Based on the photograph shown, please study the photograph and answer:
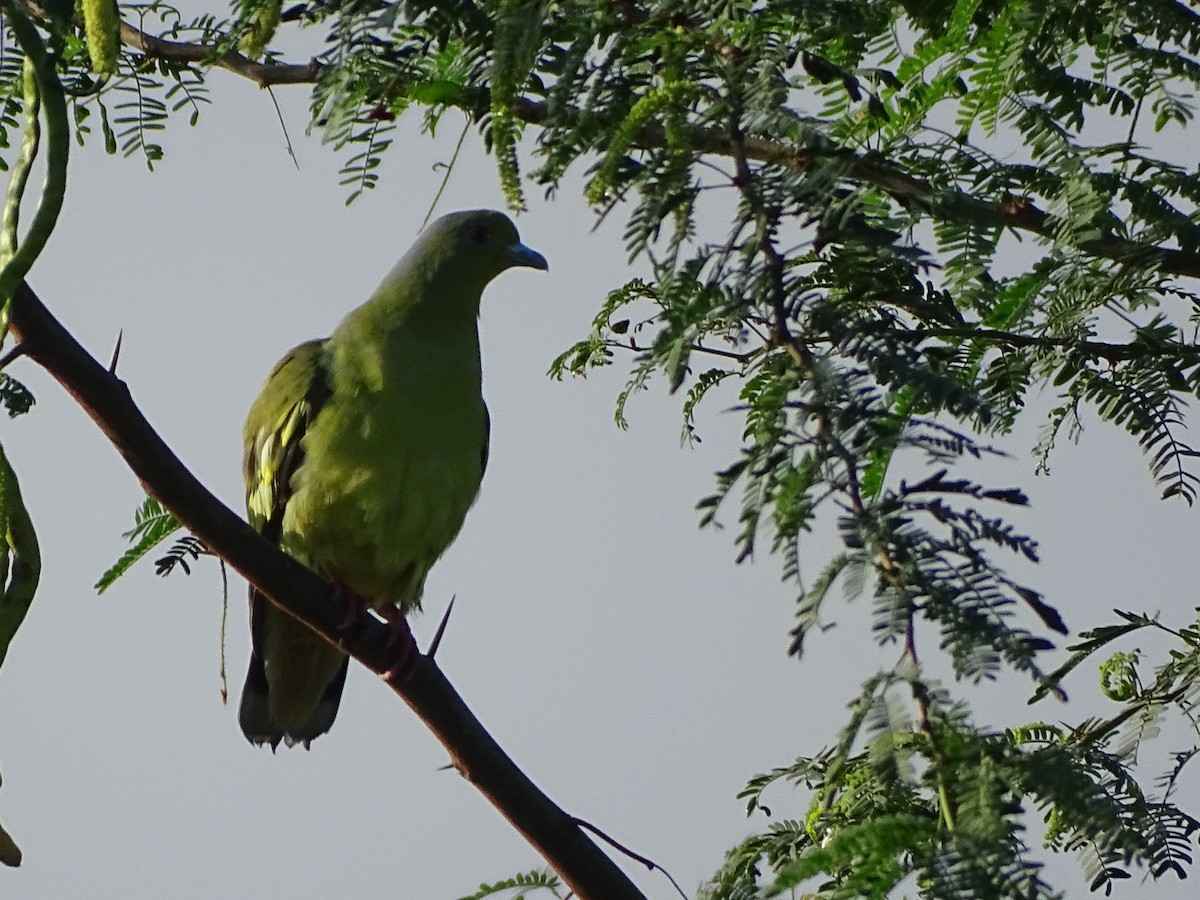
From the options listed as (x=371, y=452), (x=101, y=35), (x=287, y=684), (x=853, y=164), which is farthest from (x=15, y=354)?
(x=287, y=684)

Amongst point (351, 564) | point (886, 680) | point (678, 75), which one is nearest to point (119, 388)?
point (678, 75)

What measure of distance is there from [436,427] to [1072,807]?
2859mm

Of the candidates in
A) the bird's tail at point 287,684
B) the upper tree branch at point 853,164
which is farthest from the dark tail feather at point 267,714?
the upper tree branch at point 853,164

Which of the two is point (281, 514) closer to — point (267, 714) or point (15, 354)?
point (267, 714)

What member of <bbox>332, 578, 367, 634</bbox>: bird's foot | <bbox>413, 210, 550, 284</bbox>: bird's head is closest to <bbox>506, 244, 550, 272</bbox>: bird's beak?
<bbox>413, 210, 550, 284</bbox>: bird's head

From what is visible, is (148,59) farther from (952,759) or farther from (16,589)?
(952,759)

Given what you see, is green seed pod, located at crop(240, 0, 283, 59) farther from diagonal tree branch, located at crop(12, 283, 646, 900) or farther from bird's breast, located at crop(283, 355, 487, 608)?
bird's breast, located at crop(283, 355, 487, 608)

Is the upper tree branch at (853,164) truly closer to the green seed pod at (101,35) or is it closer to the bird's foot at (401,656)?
the green seed pod at (101,35)

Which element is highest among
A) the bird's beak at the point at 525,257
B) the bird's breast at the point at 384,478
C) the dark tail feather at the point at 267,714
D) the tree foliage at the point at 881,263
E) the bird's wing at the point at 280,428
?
the bird's beak at the point at 525,257

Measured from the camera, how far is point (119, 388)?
7.97ft

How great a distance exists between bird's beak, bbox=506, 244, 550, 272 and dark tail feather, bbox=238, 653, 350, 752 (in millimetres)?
1306

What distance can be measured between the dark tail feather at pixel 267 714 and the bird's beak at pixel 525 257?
4.29ft

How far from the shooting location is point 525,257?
4.67 meters

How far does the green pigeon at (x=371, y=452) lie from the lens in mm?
4018
